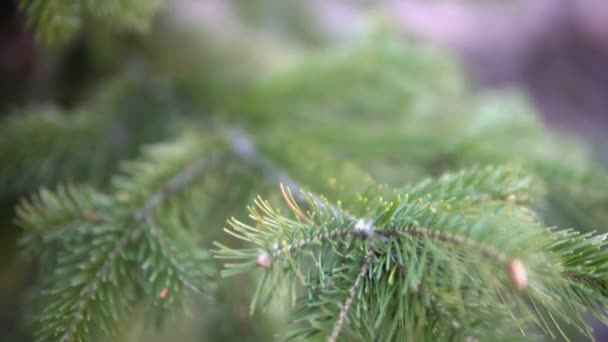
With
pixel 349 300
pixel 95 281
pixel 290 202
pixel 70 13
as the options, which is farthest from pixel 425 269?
pixel 70 13

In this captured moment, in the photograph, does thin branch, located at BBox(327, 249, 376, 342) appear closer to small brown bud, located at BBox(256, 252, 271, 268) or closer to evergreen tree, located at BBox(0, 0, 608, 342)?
evergreen tree, located at BBox(0, 0, 608, 342)

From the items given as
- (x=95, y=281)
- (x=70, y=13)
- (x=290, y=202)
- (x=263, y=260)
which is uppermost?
(x=70, y=13)

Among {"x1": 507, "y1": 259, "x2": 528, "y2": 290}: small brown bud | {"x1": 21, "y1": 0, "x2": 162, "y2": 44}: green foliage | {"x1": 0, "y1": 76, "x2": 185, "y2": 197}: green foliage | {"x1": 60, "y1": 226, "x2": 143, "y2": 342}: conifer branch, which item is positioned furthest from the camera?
{"x1": 0, "y1": 76, "x2": 185, "y2": 197}: green foliage

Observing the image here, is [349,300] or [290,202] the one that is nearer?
[349,300]

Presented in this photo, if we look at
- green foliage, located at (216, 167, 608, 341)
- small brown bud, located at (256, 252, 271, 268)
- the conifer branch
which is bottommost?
the conifer branch

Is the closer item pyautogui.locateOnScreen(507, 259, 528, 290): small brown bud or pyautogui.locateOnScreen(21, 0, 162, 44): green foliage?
pyautogui.locateOnScreen(507, 259, 528, 290): small brown bud

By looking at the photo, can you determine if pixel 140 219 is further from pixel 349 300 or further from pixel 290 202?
pixel 349 300

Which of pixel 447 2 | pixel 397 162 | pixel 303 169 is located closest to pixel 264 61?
pixel 397 162

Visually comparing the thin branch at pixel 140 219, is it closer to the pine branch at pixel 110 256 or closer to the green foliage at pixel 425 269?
the pine branch at pixel 110 256

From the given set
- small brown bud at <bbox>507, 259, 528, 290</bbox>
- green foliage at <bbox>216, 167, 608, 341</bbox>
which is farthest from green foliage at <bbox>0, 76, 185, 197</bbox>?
small brown bud at <bbox>507, 259, 528, 290</bbox>
